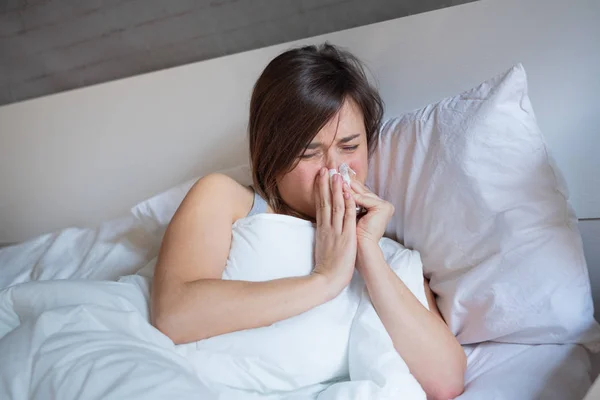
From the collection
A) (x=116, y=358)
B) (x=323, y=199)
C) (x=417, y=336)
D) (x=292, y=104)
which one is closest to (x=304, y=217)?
(x=323, y=199)

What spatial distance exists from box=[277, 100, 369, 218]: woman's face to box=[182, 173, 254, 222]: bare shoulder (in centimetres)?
8

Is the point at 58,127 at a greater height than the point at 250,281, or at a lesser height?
greater

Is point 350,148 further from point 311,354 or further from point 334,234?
point 311,354

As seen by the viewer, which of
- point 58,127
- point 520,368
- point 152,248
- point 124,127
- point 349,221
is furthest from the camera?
point 58,127

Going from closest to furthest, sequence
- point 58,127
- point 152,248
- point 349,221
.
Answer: point 349,221 < point 152,248 < point 58,127

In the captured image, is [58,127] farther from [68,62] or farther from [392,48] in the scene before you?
[392,48]

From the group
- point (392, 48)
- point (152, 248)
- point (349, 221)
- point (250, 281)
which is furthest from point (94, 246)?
point (392, 48)

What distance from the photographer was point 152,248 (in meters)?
1.32

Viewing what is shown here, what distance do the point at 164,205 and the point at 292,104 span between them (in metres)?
0.51

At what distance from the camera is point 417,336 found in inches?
35.8

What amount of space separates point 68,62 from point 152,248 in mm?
1002

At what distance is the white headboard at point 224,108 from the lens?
3.78 feet

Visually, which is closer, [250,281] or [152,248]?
[250,281]

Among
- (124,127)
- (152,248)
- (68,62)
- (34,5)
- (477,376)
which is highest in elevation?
(34,5)
